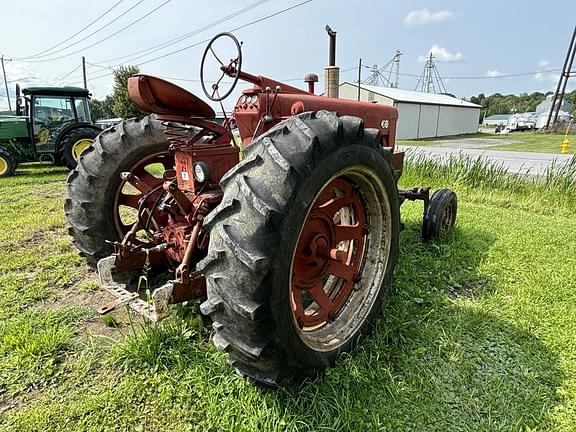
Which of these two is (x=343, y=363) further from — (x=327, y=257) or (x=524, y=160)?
(x=524, y=160)

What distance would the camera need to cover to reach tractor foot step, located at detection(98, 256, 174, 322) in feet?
6.13

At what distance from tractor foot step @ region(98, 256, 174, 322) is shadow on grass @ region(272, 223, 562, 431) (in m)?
0.69

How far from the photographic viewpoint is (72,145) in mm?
9492

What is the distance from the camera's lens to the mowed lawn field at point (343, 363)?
1.79m

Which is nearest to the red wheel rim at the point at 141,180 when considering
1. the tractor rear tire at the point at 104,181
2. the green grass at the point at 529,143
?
the tractor rear tire at the point at 104,181

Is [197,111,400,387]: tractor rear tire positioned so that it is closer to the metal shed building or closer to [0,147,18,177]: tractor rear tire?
[0,147,18,177]: tractor rear tire

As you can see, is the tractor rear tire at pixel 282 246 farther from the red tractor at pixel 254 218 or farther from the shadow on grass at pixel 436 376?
the shadow on grass at pixel 436 376

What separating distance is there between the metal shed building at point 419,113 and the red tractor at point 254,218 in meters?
27.1

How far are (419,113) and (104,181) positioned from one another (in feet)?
108

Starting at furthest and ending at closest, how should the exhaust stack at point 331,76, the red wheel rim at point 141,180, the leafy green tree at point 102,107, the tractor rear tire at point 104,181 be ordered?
the leafy green tree at point 102,107 → the exhaust stack at point 331,76 → the red wheel rim at point 141,180 → the tractor rear tire at point 104,181

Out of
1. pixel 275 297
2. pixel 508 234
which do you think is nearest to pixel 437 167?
pixel 508 234

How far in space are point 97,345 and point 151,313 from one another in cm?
65

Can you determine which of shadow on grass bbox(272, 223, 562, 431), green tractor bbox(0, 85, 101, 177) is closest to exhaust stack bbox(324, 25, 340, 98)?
shadow on grass bbox(272, 223, 562, 431)

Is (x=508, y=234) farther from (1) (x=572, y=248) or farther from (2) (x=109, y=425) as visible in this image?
(2) (x=109, y=425)
